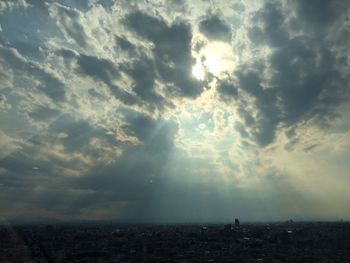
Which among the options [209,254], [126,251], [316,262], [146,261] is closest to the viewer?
[316,262]

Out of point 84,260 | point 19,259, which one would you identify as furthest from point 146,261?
point 19,259

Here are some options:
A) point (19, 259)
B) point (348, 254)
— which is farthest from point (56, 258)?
point (348, 254)

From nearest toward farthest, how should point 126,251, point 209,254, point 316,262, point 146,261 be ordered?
point 316,262, point 146,261, point 209,254, point 126,251

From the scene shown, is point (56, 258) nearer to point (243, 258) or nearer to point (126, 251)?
point (126, 251)

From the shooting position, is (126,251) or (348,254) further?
(126,251)

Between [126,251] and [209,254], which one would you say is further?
[126,251]

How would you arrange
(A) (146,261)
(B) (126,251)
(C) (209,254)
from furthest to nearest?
(B) (126,251)
(C) (209,254)
(A) (146,261)

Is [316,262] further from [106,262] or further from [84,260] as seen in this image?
[84,260]

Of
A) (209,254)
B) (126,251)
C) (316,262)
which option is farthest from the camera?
(126,251)
